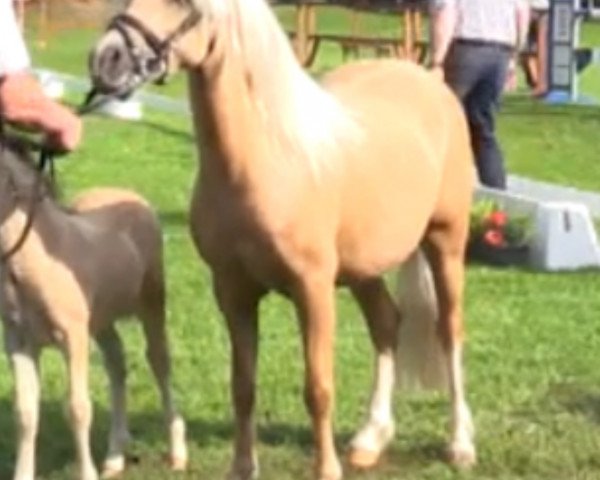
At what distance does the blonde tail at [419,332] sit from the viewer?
8.79 m

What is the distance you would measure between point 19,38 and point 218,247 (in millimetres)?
1137

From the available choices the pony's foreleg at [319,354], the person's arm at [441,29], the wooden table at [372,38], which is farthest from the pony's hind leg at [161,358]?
the wooden table at [372,38]

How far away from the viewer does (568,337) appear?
35.6 feet

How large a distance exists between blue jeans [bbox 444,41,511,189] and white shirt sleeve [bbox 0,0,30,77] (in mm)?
7869

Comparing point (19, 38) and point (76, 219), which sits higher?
point (19, 38)

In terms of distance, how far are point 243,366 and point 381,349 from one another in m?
1.07

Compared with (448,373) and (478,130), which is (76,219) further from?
(478,130)

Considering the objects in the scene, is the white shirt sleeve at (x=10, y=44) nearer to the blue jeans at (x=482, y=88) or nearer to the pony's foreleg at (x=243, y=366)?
the pony's foreleg at (x=243, y=366)

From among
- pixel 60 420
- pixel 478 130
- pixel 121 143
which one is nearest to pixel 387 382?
pixel 60 420

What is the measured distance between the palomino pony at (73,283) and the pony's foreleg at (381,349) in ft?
2.65

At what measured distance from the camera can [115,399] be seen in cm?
839

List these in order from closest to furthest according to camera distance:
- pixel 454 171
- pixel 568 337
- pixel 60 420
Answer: pixel 454 171, pixel 60 420, pixel 568 337

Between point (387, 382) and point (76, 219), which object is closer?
point (76, 219)

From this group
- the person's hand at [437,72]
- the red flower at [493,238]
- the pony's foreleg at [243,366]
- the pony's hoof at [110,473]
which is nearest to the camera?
the pony's foreleg at [243,366]
